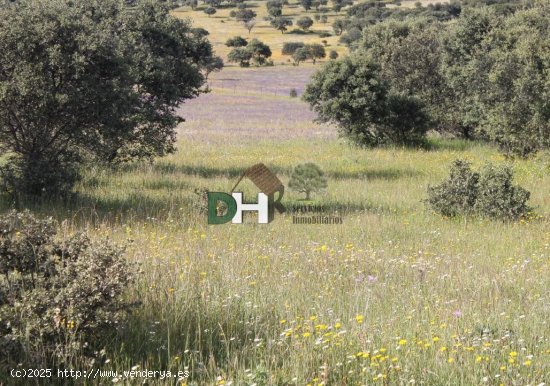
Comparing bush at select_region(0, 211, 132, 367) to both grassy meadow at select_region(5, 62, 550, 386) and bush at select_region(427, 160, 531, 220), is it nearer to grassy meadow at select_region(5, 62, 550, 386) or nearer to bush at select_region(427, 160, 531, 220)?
grassy meadow at select_region(5, 62, 550, 386)

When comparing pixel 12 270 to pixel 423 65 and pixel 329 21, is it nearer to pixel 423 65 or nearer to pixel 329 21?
pixel 423 65

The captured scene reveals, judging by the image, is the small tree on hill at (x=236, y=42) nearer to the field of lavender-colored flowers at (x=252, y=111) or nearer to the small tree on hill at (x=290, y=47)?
the small tree on hill at (x=290, y=47)

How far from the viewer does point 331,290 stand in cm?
729

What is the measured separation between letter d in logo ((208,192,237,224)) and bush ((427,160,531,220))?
4.33 metres

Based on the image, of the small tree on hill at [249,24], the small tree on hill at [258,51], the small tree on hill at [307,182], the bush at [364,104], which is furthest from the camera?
the small tree on hill at [249,24]

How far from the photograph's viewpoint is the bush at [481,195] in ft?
42.7

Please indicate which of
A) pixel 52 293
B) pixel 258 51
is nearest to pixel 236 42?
pixel 258 51

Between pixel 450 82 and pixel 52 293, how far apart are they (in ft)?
86.3

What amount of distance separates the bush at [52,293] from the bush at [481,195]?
30.3 feet

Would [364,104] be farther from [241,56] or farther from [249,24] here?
[249,24]

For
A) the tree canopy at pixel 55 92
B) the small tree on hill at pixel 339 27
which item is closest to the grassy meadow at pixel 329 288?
the tree canopy at pixel 55 92

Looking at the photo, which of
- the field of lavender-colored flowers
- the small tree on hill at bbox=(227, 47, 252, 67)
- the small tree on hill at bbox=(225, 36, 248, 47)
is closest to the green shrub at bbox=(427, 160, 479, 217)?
the field of lavender-colored flowers

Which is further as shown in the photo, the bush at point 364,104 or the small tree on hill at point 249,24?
the small tree on hill at point 249,24

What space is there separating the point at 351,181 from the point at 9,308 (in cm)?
1379
